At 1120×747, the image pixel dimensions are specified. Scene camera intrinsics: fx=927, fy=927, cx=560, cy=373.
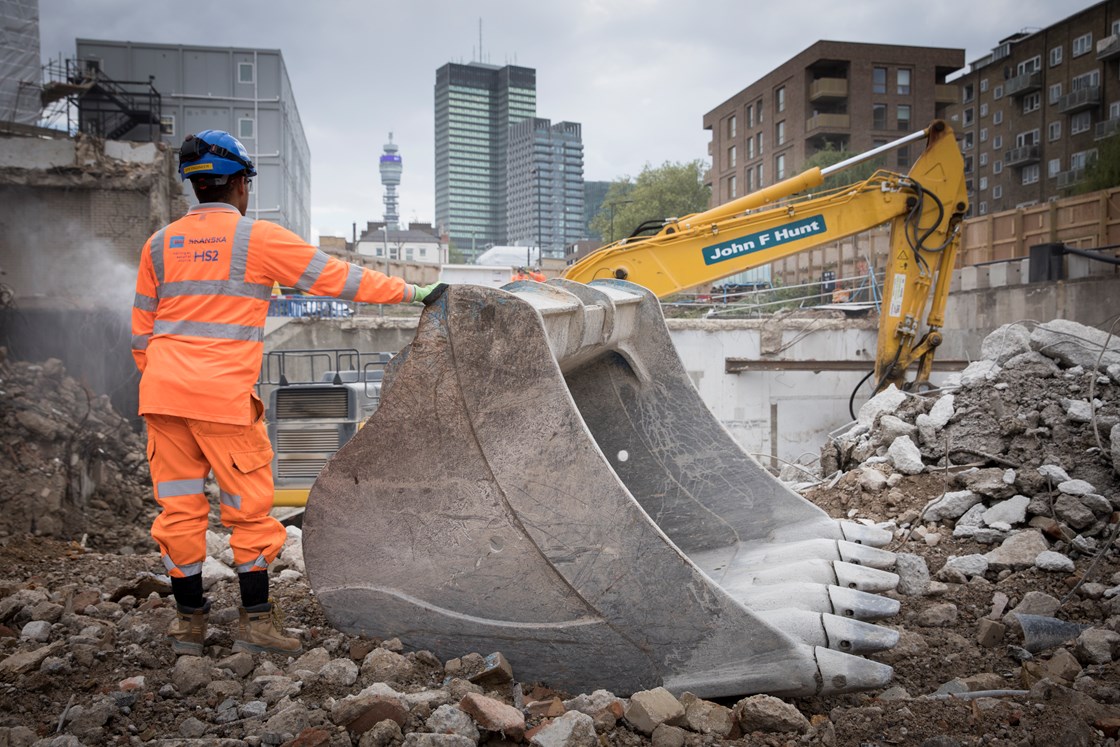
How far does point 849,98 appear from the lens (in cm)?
4203

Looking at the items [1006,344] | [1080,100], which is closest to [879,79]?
[1080,100]

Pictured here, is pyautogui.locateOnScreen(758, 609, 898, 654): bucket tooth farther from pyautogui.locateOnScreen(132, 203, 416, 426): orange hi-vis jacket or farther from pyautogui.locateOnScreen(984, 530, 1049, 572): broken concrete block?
pyautogui.locateOnScreen(984, 530, 1049, 572): broken concrete block

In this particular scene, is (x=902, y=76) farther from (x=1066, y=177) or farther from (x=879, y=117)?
(x=1066, y=177)

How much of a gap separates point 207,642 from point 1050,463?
4.32m

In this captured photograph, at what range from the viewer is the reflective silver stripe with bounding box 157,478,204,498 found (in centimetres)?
289

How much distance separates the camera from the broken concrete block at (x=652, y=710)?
240 cm

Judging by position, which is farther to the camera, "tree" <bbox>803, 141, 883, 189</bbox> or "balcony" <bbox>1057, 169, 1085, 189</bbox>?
"balcony" <bbox>1057, 169, 1085, 189</bbox>

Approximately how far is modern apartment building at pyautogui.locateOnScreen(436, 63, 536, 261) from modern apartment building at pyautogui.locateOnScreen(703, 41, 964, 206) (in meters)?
102

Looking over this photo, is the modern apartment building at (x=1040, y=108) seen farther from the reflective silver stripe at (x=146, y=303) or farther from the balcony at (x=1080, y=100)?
the reflective silver stripe at (x=146, y=303)

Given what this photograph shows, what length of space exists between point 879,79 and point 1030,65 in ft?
20.4

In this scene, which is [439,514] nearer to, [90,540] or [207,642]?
[207,642]

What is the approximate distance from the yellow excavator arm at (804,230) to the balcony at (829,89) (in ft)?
115

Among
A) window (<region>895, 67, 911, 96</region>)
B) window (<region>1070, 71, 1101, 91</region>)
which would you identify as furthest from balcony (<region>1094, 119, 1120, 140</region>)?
window (<region>895, 67, 911, 96</region>)

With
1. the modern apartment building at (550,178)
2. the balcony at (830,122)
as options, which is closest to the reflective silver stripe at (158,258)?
the balcony at (830,122)
